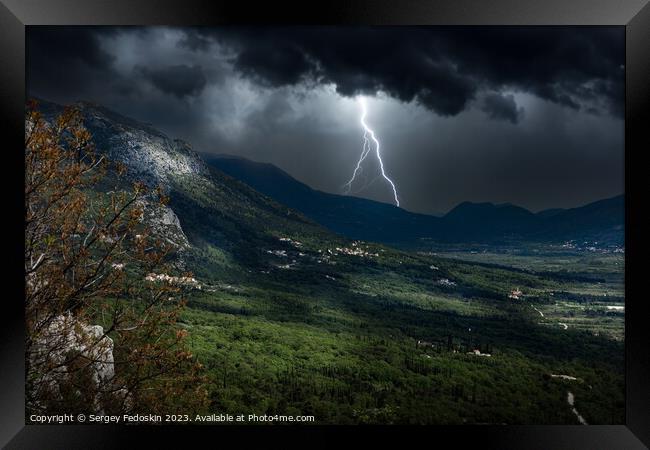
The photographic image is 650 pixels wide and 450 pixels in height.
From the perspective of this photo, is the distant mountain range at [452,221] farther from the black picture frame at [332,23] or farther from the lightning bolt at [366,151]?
the black picture frame at [332,23]

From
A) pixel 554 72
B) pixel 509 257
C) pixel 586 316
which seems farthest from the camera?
pixel 509 257

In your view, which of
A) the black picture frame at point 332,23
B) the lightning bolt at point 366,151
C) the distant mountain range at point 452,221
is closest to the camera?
the black picture frame at point 332,23

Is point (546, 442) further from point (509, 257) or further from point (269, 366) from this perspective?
point (509, 257)

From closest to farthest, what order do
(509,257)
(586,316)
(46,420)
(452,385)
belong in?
(46,420) → (452,385) → (586,316) → (509,257)

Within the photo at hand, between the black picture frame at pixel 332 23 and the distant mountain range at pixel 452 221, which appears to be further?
the distant mountain range at pixel 452 221

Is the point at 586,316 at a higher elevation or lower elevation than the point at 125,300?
lower

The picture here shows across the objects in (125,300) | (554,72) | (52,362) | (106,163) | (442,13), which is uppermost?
(554,72)

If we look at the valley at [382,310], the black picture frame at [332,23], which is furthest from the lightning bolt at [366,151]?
the black picture frame at [332,23]

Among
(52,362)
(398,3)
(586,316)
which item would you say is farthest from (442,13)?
(586,316)
